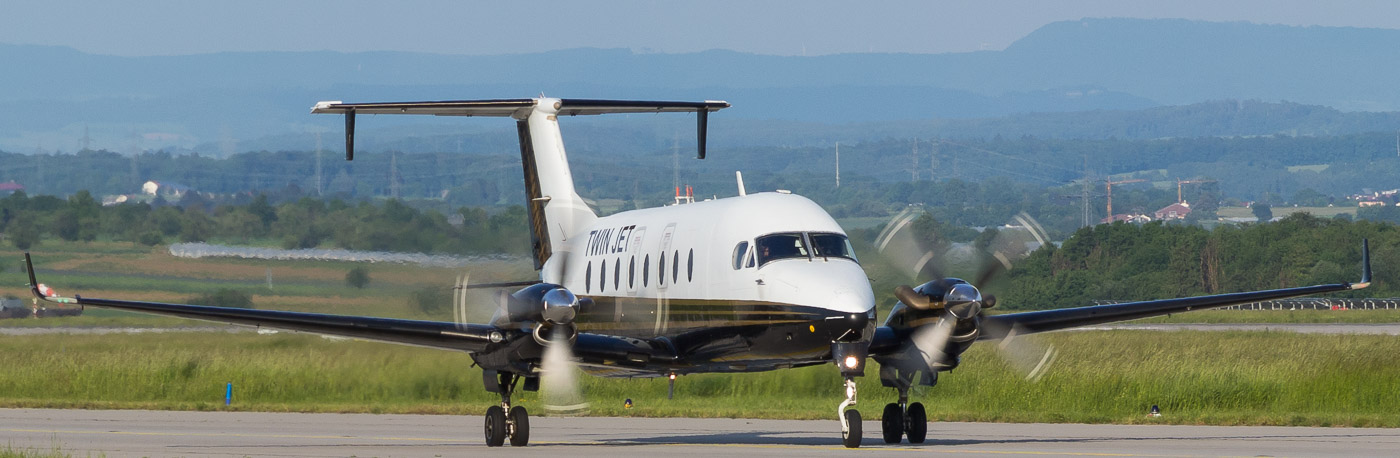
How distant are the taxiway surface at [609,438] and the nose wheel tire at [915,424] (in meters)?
0.17

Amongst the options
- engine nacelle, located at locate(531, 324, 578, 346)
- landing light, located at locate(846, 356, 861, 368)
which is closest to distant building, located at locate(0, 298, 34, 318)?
engine nacelle, located at locate(531, 324, 578, 346)

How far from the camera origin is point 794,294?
19969 millimetres

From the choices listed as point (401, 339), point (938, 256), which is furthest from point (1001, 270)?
point (401, 339)

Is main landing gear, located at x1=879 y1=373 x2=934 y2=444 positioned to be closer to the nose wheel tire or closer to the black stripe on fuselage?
the nose wheel tire

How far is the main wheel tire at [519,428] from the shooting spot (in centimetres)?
2281

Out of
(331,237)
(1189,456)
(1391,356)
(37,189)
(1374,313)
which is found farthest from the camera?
(37,189)

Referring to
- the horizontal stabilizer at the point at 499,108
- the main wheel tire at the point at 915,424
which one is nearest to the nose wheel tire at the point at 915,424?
the main wheel tire at the point at 915,424

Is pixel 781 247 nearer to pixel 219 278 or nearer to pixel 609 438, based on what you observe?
pixel 609 438

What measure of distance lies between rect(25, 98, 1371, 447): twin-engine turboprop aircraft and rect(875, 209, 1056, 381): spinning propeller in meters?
0.03

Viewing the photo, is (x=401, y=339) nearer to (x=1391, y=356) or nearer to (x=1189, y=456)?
(x=1189, y=456)

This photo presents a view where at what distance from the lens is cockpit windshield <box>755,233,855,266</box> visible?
20531mm

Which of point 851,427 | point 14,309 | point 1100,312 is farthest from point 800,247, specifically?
point 14,309

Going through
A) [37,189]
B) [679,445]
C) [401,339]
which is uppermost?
[37,189]

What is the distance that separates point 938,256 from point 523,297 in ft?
17.9
